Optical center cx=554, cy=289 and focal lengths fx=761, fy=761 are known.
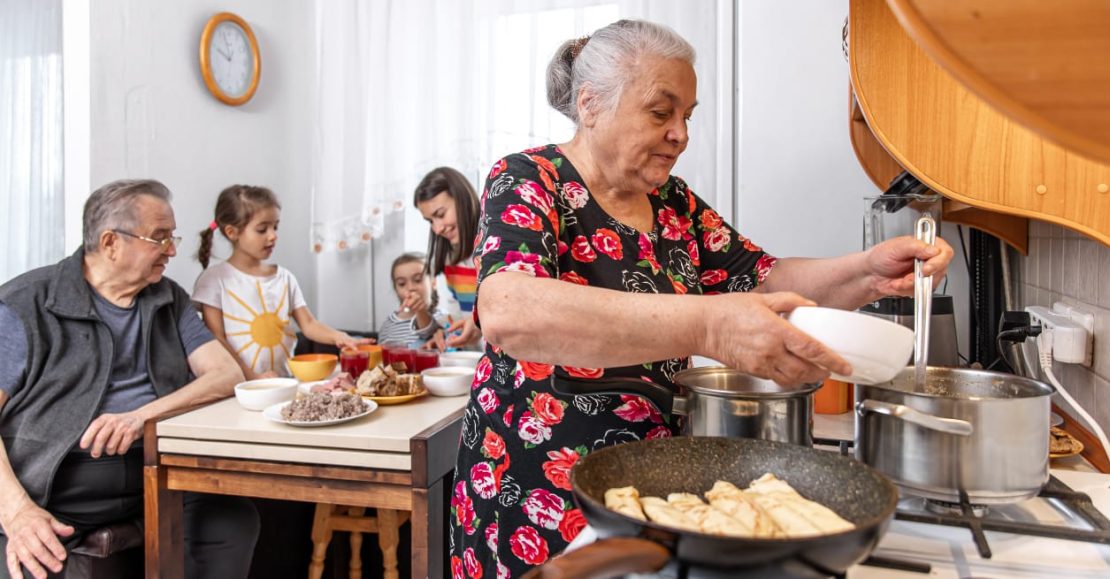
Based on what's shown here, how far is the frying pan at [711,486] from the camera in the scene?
53 centimetres

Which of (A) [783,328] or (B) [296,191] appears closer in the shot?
(A) [783,328]

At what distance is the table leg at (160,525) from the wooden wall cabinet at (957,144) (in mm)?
1726

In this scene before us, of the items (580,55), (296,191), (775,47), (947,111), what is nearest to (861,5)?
(947,111)

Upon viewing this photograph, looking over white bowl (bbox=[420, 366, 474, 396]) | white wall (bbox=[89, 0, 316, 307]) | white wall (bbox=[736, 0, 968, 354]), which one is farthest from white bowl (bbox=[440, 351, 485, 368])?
white wall (bbox=[89, 0, 316, 307])

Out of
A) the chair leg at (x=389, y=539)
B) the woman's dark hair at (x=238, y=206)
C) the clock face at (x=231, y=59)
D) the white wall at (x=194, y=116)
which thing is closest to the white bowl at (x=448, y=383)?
the chair leg at (x=389, y=539)

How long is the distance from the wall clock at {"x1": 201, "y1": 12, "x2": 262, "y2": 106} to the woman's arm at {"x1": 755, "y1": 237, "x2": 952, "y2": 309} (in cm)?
281

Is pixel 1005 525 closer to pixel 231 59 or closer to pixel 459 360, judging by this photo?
pixel 459 360

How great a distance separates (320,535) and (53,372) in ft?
2.95

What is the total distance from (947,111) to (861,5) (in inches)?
9.7

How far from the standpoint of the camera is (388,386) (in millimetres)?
1972

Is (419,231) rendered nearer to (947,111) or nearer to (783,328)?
(947,111)

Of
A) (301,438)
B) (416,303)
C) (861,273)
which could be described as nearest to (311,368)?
(301,438)

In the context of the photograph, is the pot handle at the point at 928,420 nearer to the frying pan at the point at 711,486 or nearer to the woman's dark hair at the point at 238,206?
the frying pan at the point at 711,486

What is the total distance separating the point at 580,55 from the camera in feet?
3.80
